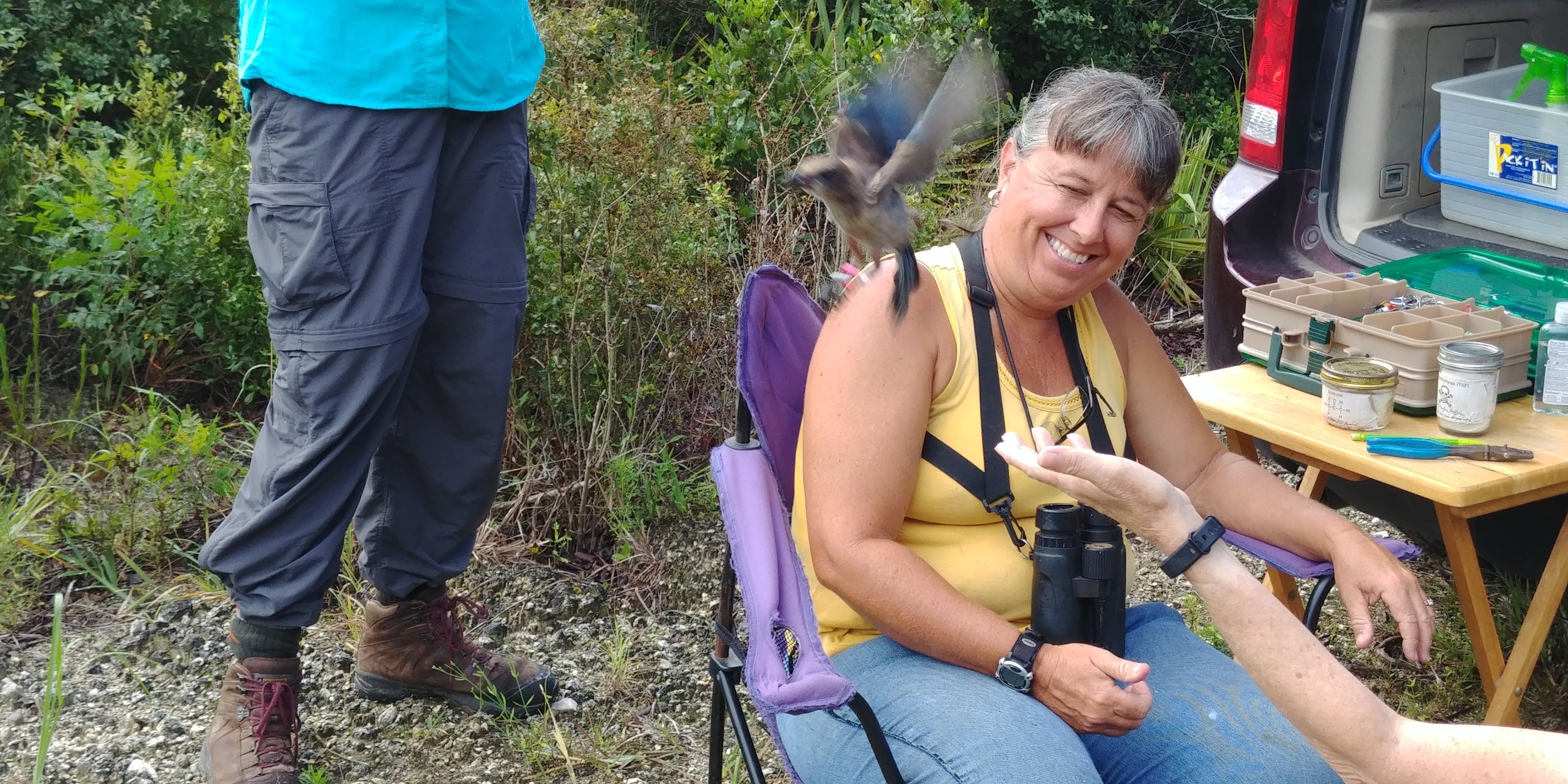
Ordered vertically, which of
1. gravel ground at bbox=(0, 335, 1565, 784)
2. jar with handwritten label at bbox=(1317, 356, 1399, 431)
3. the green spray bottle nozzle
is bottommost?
gravel ground at bbox=(0, 335, 1565, 784)

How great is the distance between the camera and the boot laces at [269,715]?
8.11 feet

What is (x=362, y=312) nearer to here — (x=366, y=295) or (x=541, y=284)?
(x=366, y=295)

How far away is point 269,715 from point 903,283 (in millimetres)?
1445

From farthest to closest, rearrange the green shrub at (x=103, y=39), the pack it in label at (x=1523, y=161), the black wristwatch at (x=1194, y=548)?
the green shrub at (x=103, y=39), the pack it in label at (x=1523, y=161), the black wristwatch at (x=1194, y=548)

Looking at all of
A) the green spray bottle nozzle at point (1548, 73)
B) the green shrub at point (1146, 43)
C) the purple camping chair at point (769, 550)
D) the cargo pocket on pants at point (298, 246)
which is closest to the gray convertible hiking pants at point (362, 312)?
the cargo pocket on pants at point (298, 246)

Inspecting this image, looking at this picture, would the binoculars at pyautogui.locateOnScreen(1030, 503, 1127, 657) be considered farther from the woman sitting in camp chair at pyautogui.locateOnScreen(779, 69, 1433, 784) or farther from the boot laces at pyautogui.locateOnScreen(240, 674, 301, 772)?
the boot laces at pyautogui.locateOnScreen(240, 674, 301, 772)

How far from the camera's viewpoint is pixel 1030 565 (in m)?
2.11

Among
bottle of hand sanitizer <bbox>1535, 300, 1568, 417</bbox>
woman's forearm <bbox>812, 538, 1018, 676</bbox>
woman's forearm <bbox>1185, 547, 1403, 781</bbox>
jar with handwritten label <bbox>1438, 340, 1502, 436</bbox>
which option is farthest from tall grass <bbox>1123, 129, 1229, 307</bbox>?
woman's forearm <bbox>1185, 547, 1403, 781</bbox>

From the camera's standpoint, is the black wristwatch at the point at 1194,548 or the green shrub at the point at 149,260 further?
the green shrub at the point at 149,260

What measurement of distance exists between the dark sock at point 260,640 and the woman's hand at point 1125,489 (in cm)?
148

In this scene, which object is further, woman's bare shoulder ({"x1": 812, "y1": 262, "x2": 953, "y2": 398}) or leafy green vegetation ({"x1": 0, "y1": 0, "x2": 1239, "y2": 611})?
leafy green vegetation ({"x1": 0, "y1": 0, "x2": 1239, "y2": 611})

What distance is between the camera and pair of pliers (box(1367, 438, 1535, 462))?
2.20m

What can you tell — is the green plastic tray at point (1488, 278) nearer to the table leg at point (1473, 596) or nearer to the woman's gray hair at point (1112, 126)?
the table leg at point (1473, 596)

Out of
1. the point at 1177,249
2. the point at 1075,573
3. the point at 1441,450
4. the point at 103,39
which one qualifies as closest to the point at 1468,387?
the point at 1441,450
